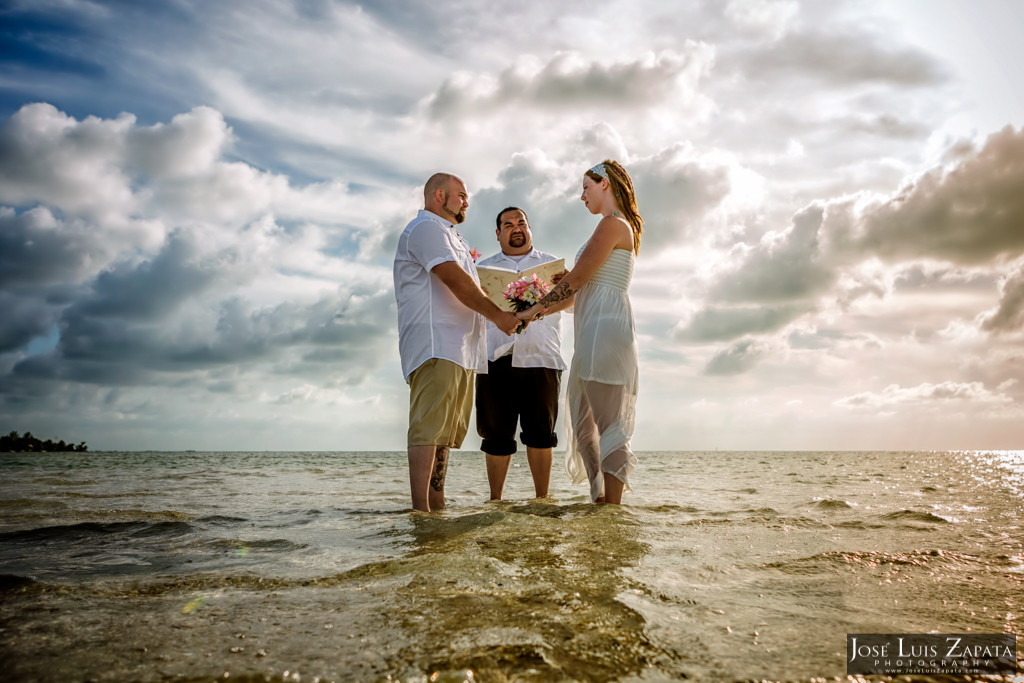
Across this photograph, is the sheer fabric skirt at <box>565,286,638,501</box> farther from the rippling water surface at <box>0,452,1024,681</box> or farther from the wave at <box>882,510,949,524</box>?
the wave at <box>882,510,949,524</box>

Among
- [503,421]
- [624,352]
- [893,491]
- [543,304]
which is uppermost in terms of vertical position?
[543,304]

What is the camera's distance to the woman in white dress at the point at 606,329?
486cm

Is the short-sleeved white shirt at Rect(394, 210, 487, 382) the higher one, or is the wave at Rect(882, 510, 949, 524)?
the short-sleeved white shirt at Rect(394, 210, 487, 382)

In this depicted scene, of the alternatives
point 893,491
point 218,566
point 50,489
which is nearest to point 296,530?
point 218,566

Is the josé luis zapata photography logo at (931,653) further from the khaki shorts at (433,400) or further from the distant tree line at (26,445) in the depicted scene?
the distant tree line at (26,445)

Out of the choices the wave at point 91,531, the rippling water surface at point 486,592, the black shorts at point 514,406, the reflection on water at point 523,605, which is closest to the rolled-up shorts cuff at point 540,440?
the black shorts at point 514,406

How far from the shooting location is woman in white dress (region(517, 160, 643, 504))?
16.0 feet

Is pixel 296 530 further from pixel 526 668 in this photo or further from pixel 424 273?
pixel 526 668

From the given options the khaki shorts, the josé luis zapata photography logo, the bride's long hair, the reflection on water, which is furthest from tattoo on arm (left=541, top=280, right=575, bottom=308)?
the josé luis zapata photography logo

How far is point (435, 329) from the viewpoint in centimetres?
473

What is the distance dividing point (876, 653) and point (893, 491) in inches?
286

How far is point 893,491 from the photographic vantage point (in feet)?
26.0

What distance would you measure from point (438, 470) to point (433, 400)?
30.0 inches

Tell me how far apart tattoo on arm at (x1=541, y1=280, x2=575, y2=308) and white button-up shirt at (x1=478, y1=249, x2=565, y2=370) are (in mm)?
370
